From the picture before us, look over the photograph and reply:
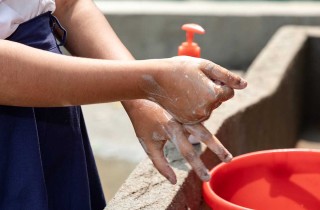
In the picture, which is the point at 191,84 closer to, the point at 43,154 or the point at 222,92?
the point at 222,92

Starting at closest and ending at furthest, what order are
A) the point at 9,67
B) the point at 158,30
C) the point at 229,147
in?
the point at 9,67 < the point at 229,147 < the point at 158,30

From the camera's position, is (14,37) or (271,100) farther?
(271,100)

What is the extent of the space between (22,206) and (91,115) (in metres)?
3.71

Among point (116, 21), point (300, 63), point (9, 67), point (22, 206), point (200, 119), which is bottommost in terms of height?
point (116, 21)

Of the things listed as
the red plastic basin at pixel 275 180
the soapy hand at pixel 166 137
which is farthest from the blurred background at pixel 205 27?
the soapy hand at pixel 166 137

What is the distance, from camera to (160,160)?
5.10 feet

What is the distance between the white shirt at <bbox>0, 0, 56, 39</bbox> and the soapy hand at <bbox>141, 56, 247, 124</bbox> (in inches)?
11.9

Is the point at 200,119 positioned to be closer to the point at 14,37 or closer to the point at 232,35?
the point at 14,37

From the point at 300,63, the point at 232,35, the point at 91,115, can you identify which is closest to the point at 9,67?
the point at 300,63

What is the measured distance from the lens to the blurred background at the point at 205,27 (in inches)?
212

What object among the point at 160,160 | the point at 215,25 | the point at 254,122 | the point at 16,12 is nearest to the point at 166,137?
the point at 160,160

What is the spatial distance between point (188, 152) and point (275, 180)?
47cm

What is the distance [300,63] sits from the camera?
420 centimetres

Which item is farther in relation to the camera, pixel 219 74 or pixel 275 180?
pixel 275 180
